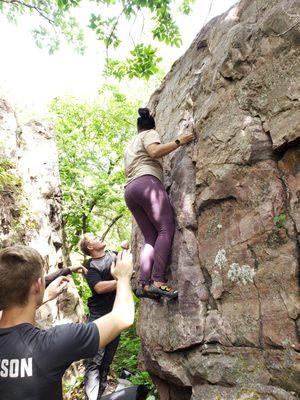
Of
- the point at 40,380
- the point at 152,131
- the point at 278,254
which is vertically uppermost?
the point at 152,131

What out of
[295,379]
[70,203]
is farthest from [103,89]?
[295,379]

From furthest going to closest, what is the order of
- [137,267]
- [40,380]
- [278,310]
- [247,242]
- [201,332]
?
[137,267]
[201,332]
[247,242]
[278,310]
[40,380]

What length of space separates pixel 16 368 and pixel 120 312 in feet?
2.45

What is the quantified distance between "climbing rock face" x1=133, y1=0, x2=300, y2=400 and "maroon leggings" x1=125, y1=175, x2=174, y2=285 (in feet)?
0.64

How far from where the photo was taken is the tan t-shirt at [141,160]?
5195mm

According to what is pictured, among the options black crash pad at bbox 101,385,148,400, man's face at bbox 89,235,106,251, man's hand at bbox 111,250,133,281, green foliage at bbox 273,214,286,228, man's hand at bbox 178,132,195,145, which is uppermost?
→ man's hand at bbox 178,132,195,145

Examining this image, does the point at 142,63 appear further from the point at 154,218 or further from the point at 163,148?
the point at 154,218

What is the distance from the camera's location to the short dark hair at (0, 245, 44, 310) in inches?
93.4

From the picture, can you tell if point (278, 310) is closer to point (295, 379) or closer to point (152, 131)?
point (295, 379)

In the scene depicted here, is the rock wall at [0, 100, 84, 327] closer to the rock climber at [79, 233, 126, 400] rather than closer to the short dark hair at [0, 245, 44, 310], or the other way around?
the rock climber at [79, 233, 126, 400]

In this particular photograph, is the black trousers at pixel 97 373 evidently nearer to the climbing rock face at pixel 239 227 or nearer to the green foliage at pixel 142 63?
the climbing rock face at pixel 239 227

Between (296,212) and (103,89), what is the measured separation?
16.3m

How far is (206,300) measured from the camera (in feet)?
14.9

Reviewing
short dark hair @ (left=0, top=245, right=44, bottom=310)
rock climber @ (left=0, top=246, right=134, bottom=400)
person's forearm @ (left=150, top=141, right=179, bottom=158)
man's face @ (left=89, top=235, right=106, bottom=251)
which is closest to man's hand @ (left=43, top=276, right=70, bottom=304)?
rock climber @ (left=0, top=246, right=134, bottom=400)
